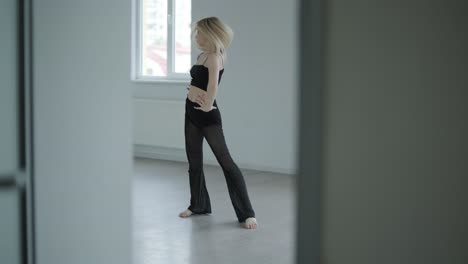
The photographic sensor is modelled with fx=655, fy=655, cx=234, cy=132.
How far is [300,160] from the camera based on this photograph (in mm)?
954

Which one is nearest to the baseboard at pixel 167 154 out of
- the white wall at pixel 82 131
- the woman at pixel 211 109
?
the woman at pixel 211 109

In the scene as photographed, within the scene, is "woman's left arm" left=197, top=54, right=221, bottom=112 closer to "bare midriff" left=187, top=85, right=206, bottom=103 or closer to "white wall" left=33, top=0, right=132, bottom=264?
"bare midriff" left=187, top=85, right=206, bottom=103

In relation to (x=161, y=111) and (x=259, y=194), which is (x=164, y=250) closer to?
(x=259, y=194)

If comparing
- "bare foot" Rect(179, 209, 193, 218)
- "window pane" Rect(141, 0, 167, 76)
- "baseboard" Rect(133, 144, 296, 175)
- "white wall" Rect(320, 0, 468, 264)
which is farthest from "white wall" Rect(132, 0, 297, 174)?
"white wall" Rect(320, 0, 468, 264)

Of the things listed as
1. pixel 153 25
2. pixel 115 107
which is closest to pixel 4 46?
pixel 115 107

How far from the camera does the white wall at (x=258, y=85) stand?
650 cm

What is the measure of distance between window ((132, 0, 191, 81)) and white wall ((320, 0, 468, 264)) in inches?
263

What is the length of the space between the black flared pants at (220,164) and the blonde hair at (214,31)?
0.51 metres

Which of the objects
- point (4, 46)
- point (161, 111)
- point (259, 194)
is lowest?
point (259, 194)

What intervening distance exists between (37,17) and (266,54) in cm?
505

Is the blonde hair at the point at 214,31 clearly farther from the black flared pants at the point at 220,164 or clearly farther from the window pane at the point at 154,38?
the window pane at the point at 154,38

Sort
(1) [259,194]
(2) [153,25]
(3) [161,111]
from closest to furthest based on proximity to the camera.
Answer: (1) [259,194] < (3) [161,111] < (2) [153,25]

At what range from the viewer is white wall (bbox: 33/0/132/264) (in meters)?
1.72

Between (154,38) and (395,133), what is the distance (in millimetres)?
7318
